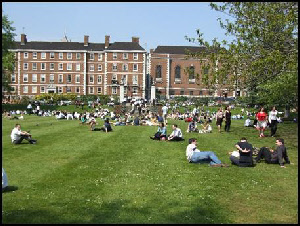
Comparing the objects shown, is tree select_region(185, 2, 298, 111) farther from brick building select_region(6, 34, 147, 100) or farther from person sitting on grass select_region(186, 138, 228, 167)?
Answer: brick building select_region(6, 34, 147, 100)

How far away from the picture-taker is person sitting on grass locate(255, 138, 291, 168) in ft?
51.3

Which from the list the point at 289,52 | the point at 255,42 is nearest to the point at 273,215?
the point at 289,52

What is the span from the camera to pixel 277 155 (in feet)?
51.8

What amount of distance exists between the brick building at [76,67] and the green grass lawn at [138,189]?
8211 centimetres

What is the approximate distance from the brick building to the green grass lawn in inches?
3233

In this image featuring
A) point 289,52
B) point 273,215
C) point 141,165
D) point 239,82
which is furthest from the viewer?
point 239,82

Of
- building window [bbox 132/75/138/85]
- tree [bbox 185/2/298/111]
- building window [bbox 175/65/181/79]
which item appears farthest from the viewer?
building window [bbox 175/65/181/79]

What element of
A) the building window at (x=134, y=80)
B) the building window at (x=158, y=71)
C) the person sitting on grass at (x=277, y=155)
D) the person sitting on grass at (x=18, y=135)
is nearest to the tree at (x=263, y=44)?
the person sitting on grass at (x=277, y=155)

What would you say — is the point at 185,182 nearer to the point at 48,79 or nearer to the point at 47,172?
the point at 47,172

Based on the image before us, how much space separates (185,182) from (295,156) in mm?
7249

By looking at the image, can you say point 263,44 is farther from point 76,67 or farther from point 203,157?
point 76,67

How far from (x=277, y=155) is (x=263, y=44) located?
8174mm

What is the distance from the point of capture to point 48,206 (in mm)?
9984

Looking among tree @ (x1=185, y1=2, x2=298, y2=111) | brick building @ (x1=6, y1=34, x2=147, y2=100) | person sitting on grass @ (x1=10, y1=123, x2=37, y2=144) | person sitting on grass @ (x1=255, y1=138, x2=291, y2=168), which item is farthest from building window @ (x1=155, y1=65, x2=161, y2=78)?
person sitting on grass @ (x1=255, y1=138, x2=291, y2=168)
